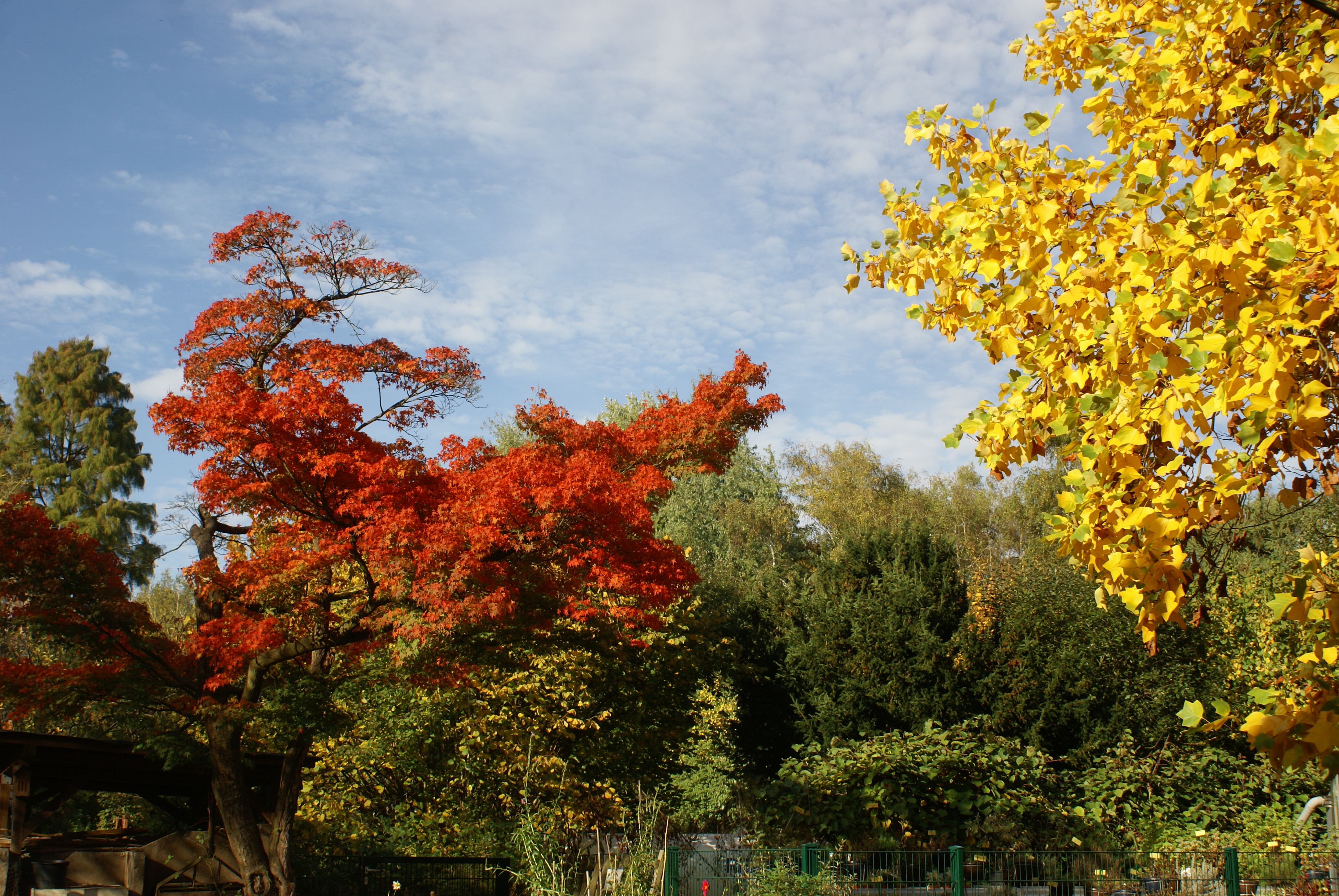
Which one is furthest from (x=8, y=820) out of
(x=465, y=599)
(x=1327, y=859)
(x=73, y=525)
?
(x=1327, y=859)

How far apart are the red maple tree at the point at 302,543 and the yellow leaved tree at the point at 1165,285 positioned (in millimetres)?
5607

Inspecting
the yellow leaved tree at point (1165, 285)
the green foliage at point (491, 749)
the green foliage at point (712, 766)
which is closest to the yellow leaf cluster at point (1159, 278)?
the yellow leaved tree at point (1165, 285)

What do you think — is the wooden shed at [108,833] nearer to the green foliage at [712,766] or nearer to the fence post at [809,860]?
the fence post at [809,860]

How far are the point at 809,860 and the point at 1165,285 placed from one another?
6.47m

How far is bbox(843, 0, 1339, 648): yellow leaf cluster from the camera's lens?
2576mm

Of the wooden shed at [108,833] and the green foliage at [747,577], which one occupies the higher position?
the green foliage at [747,577]

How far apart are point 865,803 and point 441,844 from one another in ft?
19.1

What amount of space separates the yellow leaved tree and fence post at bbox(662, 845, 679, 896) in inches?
179

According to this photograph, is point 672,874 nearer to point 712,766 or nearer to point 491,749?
point 491,749

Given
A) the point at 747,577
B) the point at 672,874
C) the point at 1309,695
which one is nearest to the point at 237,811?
the point at 672,874

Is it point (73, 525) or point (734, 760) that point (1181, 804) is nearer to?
point (734, 760)

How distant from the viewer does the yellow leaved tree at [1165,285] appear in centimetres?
255

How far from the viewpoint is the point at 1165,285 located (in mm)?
2838

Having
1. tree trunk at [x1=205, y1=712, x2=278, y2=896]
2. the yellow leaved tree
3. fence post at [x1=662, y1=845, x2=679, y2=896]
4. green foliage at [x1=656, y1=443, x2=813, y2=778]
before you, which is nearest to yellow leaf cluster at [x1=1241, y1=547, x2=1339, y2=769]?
the yellow leaved tree
